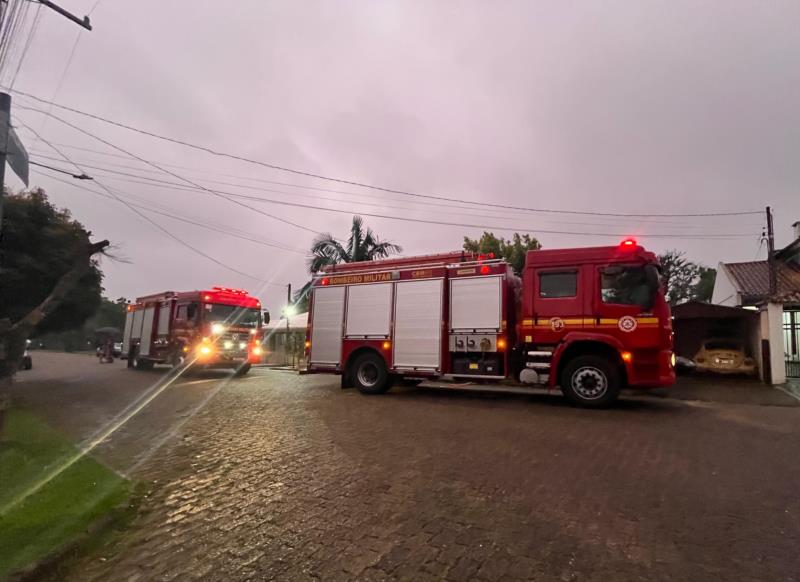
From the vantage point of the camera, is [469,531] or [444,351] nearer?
[469,531]

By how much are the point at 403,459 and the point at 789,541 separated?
361 centimetres

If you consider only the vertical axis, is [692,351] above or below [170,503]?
above

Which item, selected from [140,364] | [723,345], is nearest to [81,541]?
[723,345]

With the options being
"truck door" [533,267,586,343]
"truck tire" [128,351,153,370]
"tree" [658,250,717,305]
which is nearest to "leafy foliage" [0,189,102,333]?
"truck tire" [128,351,153,370]

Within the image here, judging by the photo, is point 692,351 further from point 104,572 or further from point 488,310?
point 104,572

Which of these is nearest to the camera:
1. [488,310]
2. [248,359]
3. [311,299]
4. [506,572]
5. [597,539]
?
[506,572]

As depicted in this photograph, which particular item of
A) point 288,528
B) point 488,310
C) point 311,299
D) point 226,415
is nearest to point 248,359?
point 311,299

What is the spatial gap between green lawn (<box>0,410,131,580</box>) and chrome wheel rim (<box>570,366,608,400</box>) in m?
7.75

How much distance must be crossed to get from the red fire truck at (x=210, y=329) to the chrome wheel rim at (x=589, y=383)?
12.4 m

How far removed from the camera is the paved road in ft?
10.9

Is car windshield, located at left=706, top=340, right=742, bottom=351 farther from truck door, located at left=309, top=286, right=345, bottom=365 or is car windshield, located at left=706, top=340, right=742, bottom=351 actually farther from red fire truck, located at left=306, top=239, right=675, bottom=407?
truck door, located at left=309, top=286, right=345, bottom=365

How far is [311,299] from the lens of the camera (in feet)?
44.0

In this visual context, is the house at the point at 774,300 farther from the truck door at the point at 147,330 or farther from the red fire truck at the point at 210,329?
the truck door at the point at 147,330

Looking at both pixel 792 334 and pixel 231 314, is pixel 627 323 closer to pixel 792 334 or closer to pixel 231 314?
pixel 792 334
